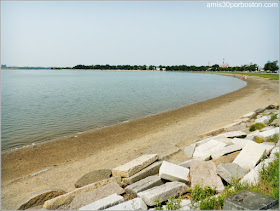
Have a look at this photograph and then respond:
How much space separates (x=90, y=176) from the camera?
6.43 m

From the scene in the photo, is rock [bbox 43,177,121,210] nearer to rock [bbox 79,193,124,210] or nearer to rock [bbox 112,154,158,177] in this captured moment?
rock [bbox 112,154,158,177]

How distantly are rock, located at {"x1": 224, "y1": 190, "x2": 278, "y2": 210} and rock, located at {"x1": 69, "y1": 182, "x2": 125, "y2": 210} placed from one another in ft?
8.23

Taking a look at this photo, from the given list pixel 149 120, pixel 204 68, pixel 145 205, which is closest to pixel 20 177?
pixel 145 205

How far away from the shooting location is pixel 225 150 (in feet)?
22.1

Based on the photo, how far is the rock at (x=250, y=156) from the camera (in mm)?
5445

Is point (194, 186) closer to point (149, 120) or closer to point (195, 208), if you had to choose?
point (195, 208)

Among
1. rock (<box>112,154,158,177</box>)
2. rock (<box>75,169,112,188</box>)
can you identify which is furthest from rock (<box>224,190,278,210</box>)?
rock (<box>75,169,112,188</box>)

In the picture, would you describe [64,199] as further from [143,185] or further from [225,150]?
[225,150]

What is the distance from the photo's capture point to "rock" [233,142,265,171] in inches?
214

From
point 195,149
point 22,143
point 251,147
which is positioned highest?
point 251,147

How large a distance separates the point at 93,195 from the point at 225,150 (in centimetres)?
417

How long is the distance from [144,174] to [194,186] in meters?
1.57

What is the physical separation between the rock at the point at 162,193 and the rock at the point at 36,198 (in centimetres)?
241

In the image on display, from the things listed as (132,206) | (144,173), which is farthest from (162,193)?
(144,173)
